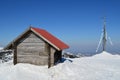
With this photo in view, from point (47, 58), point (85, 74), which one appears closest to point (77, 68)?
point (85, 74)

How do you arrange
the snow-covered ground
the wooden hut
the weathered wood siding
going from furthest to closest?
the weathered wood siding
the wooden hut
the snow-covered ground

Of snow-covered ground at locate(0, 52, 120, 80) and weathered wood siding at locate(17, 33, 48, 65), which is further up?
weathered wood siding at locate(17, 33, 48, 65)

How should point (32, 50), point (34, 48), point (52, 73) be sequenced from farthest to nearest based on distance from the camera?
1. point (32, 50)
2. point (34, 48)
3. point (52, 73)

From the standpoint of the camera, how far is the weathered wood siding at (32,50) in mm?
22312

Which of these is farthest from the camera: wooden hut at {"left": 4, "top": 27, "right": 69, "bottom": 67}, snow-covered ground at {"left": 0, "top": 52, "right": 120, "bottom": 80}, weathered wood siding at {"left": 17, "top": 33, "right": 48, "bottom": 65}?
weathered wood siding at {"left": 17, "top": 33, "right": 48, "bottom": 65}

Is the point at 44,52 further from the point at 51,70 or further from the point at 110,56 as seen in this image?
the point at 110,56

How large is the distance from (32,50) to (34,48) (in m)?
0.35

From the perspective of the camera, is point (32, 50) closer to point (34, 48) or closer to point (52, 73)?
point (34, 48)

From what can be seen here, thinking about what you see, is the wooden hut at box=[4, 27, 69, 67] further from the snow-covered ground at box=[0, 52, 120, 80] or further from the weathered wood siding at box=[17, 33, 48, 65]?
the snow-covered ground at box=[0, 52, 120, 80]

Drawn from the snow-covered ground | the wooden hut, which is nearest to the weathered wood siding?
the wooden hut

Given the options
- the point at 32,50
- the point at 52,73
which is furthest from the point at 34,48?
the point at 52,73

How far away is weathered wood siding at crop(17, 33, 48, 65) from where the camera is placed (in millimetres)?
22312

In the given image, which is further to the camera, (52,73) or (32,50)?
(32,50)

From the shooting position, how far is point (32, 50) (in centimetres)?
2280
